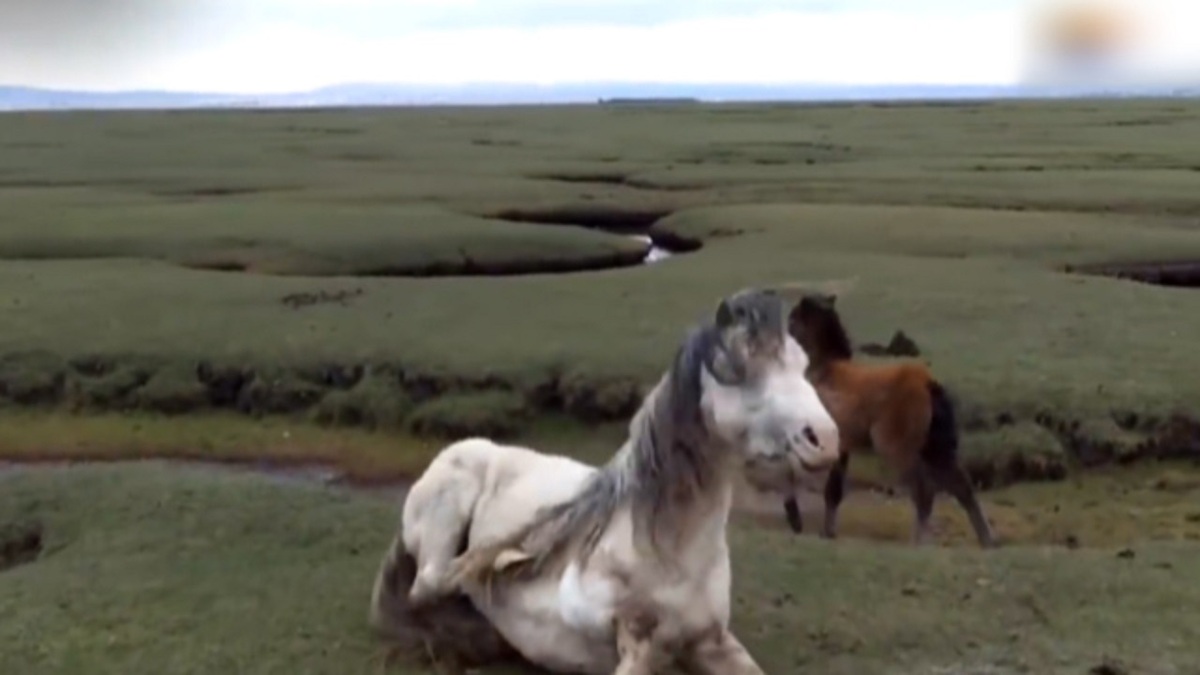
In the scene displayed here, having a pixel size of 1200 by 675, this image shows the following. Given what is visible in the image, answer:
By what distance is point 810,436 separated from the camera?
6.55 metres

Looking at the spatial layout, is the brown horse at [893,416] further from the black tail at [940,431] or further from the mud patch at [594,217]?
the mud patch at [594,217]

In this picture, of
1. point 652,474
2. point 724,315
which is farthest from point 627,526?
point 724,315

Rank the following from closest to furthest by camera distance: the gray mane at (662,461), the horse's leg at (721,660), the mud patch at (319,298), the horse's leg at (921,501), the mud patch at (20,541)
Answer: the gray mane at (662,461)
the horse's leg at (721,660)
the mud patch at (20,541)
the horse's leg at (921,501)
the mud patch at (319,298)

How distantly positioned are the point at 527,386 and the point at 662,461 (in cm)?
986

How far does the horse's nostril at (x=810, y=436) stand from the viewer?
21.4 ft

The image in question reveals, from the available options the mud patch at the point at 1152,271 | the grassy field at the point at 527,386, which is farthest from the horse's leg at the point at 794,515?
the mud patch at the point at 1152,271

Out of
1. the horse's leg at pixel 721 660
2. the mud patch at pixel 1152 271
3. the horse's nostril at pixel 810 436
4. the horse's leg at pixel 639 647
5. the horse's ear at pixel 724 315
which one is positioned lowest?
the mud patch at pixel 1152 271

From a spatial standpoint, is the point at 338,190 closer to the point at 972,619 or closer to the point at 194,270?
the point at 194,270

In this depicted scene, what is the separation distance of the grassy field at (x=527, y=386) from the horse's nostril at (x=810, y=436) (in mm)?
2531

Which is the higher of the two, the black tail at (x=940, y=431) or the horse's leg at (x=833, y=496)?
the black tail at (x=940, y=431)

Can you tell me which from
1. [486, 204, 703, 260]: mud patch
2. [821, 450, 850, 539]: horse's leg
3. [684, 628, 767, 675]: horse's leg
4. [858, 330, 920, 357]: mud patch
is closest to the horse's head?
[684, 628, 767, 675]: horse's leg

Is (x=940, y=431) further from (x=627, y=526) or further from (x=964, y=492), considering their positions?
(x=627, y=526)

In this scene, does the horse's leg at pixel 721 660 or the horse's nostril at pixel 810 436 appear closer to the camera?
the horse's nostril at pixel 810 436

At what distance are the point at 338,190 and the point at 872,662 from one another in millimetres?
33876
